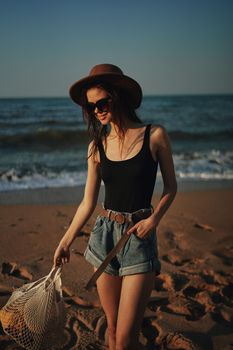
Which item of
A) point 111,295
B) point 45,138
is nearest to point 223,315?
point 111,295

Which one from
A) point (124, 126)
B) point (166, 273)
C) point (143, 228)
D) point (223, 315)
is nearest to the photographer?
point (143, 228)

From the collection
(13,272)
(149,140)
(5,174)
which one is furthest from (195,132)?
(149,140)

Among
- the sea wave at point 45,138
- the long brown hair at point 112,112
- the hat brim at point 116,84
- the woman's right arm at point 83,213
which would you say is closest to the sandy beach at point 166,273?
the woman's right arm at point 83,213

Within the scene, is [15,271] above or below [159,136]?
below

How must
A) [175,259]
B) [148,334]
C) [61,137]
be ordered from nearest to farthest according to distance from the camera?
[148,334] < [175,259] < [61,137]

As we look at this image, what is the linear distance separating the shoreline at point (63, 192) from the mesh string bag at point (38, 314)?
4.74 m

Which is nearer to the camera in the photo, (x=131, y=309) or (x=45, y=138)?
(x=131, y=309)

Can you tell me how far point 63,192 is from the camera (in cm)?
832

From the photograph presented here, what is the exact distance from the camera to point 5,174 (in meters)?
9.98

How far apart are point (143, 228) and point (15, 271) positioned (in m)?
2.60

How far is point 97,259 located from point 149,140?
2.74 ft

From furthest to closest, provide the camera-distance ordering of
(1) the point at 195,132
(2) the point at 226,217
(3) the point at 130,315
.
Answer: (1) the point at 195,132 → (2) the point at 226,217 → (3) the point at 130,315

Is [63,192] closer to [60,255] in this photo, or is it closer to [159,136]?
[60,255]

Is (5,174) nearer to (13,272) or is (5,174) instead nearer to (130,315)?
(13,272)
